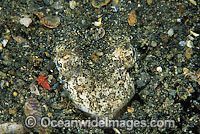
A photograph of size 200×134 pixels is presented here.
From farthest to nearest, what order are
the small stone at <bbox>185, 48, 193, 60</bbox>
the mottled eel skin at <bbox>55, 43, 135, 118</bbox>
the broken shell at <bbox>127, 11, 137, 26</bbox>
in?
the broken shell at <bbox>127, 11, 137, 26</bbox> → the small stone at <bbox>185, 48, 193, 60</bbox> → the mottled eel skin at <bbox>55, 43, 135, 118</bbox>

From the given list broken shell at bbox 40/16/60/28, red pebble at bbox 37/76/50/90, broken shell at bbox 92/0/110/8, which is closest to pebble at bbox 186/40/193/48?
broken shell at bbox 92/0/110/8

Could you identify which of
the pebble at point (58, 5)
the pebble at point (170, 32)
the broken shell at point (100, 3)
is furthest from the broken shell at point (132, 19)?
the pebble at point (58, 5)

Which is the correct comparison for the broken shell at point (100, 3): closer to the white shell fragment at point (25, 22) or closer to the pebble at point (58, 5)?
the pebble at point (58, 5)

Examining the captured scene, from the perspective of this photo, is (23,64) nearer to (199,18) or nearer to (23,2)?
(23,2)

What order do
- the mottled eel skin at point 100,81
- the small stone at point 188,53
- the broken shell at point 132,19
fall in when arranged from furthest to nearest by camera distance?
the broken shell at point 132,19 < the small stone at point 188,53 < the mottled eel skin at point 100,81

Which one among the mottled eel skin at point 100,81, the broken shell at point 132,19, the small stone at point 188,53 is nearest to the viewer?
the mottled eel skin at point 100,81

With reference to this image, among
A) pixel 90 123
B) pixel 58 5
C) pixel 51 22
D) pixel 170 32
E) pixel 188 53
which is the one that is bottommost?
pixel 90 123

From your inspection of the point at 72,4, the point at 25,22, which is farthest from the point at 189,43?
the point at 25,22

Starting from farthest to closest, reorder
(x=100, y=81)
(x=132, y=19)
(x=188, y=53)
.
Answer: (x=132, y=19) → (x=188, y=53) → (x=100, y=81)

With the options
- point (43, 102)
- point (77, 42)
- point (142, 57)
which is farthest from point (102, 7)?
point (43, 102)

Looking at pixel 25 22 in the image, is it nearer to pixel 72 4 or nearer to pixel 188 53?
pixel 72 4

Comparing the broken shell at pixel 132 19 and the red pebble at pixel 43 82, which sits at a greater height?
the broken shell at pixel 132 19

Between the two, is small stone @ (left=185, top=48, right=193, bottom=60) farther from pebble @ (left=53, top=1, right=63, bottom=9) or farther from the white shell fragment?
the white shell fragment
